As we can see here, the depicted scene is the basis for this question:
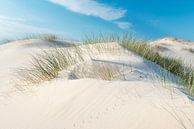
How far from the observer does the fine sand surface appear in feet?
8.41

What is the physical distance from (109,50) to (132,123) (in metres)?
3.16

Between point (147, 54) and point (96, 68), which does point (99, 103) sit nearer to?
point (96, 68)

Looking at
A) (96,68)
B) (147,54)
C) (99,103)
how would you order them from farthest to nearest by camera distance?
(147,54)
(96,68)
(99,103)

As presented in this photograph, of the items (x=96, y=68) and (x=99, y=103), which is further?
(x=96, y=68)

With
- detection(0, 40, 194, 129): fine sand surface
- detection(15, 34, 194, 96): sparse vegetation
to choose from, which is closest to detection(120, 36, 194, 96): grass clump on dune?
detection(15, 34, 194, 96): sparse vegetation

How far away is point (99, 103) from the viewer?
3191 millimetres

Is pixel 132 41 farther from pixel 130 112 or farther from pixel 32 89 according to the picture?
pixel 130 112

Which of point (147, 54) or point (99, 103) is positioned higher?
point (99, 103)

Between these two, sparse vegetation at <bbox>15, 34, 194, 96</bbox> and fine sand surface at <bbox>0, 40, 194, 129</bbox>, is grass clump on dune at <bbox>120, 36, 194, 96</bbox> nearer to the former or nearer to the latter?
sparse vegetation at <bbox>15, 34, 194, 96</bbox>

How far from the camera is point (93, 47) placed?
6281mm

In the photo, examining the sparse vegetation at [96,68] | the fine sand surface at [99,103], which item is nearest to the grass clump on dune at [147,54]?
the sparse vegetation at [96,68]

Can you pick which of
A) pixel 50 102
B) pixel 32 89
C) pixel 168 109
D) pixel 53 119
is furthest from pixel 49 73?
pixel 168 109

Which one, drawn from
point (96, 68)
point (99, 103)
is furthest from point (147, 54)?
point (99, 103)

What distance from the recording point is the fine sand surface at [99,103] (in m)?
2.56
